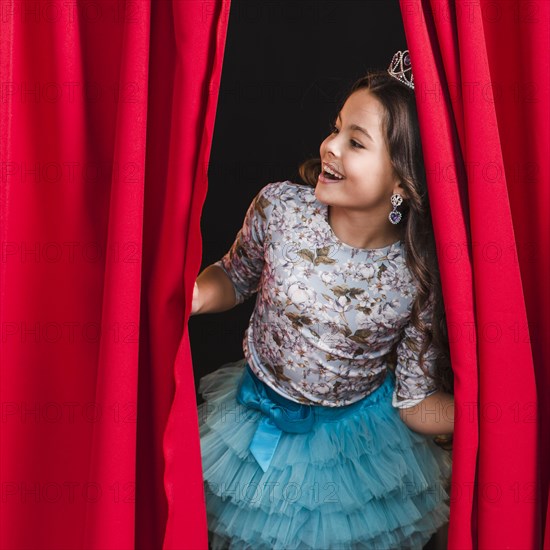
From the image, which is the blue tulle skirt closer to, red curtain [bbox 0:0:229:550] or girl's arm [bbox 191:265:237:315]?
girl's arm [bbox 191:265:237:315]

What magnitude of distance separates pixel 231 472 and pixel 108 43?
3.39 ft

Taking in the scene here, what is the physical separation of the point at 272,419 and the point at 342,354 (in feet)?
0.80

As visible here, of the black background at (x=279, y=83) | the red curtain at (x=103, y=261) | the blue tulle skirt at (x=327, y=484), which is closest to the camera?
the red curtain at (x=103, y=261)

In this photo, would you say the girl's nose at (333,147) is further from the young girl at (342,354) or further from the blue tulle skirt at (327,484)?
the blue tulle skirt at (327,484)

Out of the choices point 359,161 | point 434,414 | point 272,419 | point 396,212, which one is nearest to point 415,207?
point 396,212

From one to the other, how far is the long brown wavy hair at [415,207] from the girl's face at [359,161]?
2 cm

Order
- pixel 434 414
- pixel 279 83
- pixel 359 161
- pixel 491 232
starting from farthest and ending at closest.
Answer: pixel 279 83, pixel 434 414, pixel 359 161, pixel 491 232

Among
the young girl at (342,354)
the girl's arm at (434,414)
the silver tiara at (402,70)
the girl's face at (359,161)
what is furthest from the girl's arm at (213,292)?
the silver tiara at (402,70)

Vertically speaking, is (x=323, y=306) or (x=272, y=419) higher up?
(x=323, y=306)

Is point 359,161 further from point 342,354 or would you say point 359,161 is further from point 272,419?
point 272,419

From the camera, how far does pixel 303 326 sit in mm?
1896

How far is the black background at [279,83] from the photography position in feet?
9.14

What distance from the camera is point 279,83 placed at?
2.80m

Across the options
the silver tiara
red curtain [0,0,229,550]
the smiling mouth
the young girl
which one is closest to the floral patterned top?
the young girl
